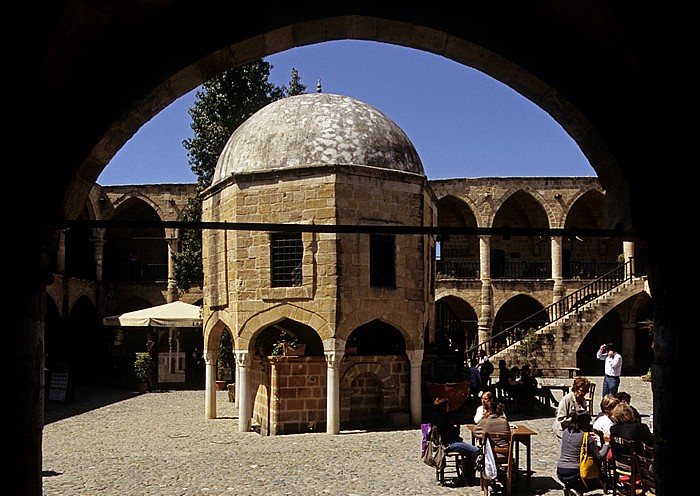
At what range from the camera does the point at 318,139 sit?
14625 millimetres

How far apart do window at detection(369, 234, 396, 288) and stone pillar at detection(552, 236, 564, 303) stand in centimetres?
1542

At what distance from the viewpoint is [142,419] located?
52.6 feet

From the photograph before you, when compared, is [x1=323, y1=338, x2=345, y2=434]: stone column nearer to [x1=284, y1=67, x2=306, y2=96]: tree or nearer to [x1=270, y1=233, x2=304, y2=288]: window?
[x1=270, y1=233, x2=304, y2=288]: window

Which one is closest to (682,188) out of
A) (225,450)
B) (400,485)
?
(400,485)

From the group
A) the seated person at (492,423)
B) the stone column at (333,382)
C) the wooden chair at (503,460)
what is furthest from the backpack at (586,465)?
the stone column at (333,382)

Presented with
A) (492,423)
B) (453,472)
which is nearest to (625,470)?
(492,423)

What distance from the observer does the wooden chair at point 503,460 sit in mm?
8758

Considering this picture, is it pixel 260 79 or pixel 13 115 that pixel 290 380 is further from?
pixel 260 79

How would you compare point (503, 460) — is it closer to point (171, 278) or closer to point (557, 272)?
point (557, 272)

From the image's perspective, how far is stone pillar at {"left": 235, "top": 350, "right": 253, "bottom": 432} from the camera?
1441 cm

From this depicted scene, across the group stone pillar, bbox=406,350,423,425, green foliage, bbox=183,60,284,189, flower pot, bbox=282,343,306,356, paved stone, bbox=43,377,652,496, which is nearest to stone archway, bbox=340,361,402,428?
stone pillar, bbox=406,350,423,425

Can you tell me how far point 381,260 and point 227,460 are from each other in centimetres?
527

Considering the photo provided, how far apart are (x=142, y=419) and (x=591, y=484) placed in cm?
1066

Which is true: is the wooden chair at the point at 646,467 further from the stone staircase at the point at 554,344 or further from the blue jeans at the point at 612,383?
the stone staircase at the point at 554,344
